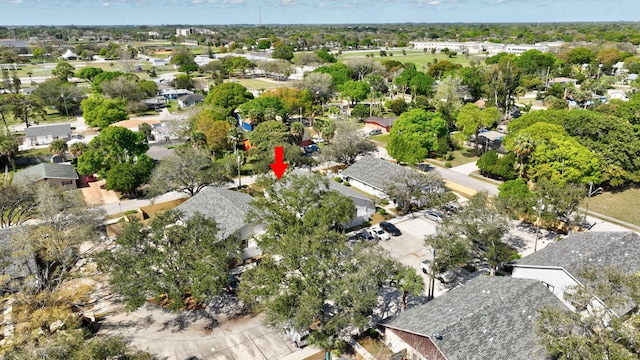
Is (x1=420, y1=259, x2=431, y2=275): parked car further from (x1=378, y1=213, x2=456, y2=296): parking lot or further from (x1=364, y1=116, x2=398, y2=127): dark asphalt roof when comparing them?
Answer: (x1=364, y1=116, x2=398, y2=127): dark asphalt roof

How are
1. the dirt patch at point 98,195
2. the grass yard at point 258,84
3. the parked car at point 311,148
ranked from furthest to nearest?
the grass yard at point 258,84 → the parked car at point 311,148 → the dirt patch at point 98,195

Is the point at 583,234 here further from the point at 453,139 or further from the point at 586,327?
the point at 453,139

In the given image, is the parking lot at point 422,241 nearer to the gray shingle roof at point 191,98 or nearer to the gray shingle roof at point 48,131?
the gray shingle roof at point 48,131

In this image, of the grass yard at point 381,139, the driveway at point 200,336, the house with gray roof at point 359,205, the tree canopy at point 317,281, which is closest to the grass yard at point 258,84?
the grass yard at point 381,139

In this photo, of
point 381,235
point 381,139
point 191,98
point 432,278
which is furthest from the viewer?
point 191,98

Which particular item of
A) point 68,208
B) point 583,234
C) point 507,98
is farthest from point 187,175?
point 507,98

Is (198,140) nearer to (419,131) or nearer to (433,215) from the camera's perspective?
(419,131)

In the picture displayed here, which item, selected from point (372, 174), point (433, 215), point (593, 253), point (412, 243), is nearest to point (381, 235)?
point (412, 243)
